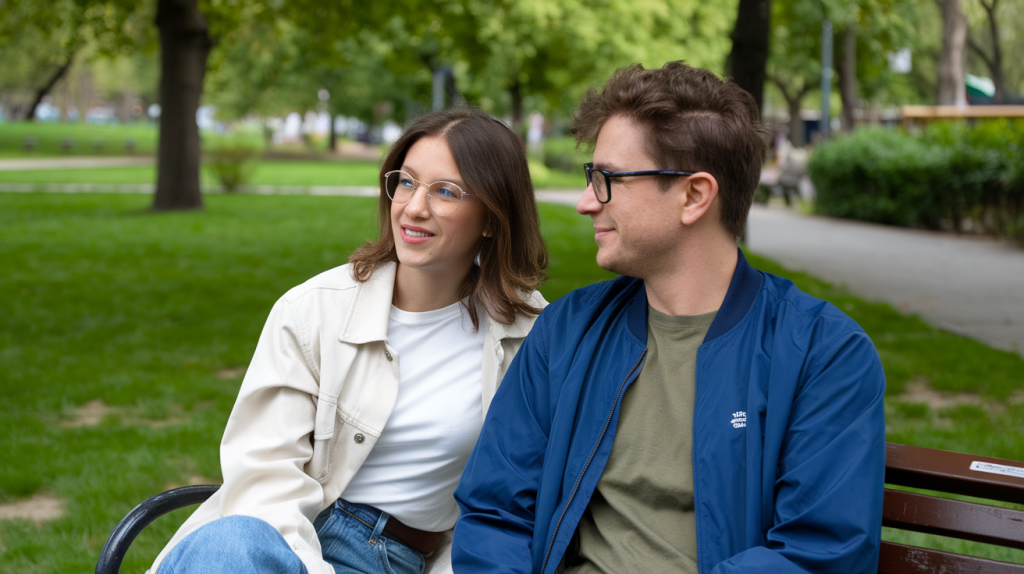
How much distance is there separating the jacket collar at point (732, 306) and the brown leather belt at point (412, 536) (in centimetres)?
85

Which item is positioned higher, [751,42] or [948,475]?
[751,42]

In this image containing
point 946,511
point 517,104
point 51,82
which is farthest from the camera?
point 51,82

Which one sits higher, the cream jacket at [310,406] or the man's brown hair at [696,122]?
the man's brown hair at [696,122]

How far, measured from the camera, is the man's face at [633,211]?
7.15 feet

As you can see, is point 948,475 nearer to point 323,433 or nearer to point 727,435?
point 727,435

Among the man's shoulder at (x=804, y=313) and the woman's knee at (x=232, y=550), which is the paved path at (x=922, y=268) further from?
the woman's knee at (x=232, y=550)

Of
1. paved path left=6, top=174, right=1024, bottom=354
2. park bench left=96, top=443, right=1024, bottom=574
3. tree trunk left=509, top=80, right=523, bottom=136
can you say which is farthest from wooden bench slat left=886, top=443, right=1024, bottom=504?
tree trunk left=509, top=80, right=523, bottom=136

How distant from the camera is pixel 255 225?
51.5ft

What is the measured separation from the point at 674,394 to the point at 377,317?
33.3 inches

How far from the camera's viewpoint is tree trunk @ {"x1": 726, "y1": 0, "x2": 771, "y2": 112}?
935 cm

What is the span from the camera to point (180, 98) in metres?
17.5

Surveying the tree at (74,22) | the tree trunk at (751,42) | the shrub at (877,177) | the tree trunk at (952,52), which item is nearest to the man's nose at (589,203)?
the tree trunk at (751,42)

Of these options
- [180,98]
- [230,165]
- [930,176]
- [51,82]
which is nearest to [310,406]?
[930,176]

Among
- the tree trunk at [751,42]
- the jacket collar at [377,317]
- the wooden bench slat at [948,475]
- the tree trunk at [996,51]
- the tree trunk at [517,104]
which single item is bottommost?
the wooden bench slat at [948,475]
